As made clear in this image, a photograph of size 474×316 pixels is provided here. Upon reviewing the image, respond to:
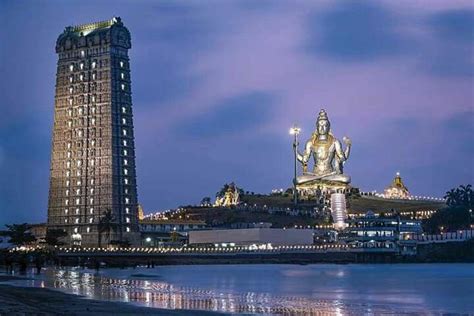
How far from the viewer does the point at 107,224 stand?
16388 cm

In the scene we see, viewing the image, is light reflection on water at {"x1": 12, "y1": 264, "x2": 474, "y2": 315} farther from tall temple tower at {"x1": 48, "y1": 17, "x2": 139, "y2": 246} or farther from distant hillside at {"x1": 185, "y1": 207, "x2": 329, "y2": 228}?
distant hillside at {"x1": 185, "y1": 207, "x2": 329, "y2": 228}

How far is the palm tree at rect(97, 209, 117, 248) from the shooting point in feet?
536

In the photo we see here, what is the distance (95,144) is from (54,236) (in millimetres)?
20104

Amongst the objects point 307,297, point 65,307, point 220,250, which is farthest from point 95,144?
point 65,307

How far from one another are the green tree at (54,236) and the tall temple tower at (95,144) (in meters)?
2.91

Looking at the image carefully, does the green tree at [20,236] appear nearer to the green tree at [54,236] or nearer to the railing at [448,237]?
the green tree at [54,236]

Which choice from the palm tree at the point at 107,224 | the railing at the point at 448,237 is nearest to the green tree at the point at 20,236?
the palm tree at the point at 107,224

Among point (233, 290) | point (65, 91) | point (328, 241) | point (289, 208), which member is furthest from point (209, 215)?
point (233, 290)

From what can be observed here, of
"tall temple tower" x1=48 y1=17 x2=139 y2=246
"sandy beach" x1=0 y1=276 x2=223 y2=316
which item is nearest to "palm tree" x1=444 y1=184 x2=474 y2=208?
"tall temple tower" x1=48 y1=17 x2=139 y2=246

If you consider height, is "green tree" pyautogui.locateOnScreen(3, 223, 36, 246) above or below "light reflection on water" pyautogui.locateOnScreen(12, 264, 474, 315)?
above

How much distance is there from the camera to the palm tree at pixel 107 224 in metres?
163

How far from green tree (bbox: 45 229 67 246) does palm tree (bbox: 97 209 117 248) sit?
8.18 m

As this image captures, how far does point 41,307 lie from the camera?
44.5m

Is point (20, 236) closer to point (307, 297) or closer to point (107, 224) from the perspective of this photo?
point (107, 224)
